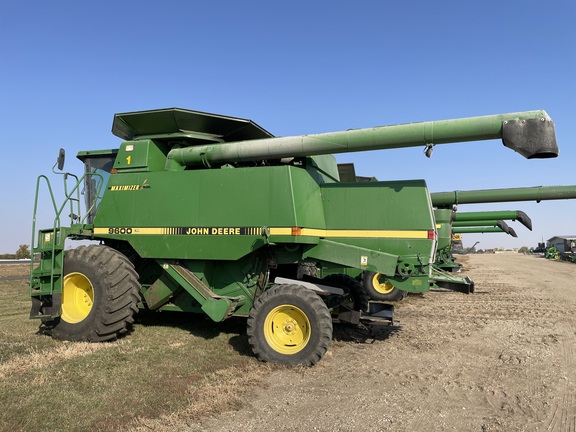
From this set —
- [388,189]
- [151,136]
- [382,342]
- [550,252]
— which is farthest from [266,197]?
[550,252]

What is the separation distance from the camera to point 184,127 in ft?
22.1

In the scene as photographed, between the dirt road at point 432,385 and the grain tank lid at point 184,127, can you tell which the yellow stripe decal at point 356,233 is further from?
the grain tank lid at point 184,127

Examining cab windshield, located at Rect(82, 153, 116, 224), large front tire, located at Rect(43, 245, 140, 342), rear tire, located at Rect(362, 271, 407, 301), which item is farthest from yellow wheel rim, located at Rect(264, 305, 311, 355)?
rear tire, located at Rect(362, 271, 407, 301)

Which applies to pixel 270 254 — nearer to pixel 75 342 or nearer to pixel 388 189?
pixel 388 189

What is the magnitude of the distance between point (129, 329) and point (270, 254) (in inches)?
108

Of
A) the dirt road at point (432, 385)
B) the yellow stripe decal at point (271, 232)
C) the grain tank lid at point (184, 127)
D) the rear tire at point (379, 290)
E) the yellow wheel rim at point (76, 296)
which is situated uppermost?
the grain tank lid at point (184, 127)

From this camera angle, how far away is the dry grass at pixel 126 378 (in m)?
3.52

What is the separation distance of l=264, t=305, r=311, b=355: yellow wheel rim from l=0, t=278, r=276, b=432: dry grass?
0.37m

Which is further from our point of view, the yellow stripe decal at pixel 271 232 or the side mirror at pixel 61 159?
the side mirror at pixel 61 159

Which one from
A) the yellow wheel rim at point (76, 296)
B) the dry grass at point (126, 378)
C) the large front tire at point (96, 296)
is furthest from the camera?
the yellow wheel rim at point (76, 296)

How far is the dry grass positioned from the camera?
11.5 feet

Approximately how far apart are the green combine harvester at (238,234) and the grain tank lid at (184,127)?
0.03 m

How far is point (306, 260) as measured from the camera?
6223 mm

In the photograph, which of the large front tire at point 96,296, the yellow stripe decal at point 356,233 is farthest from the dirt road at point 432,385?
the large front tire at point 96,296
